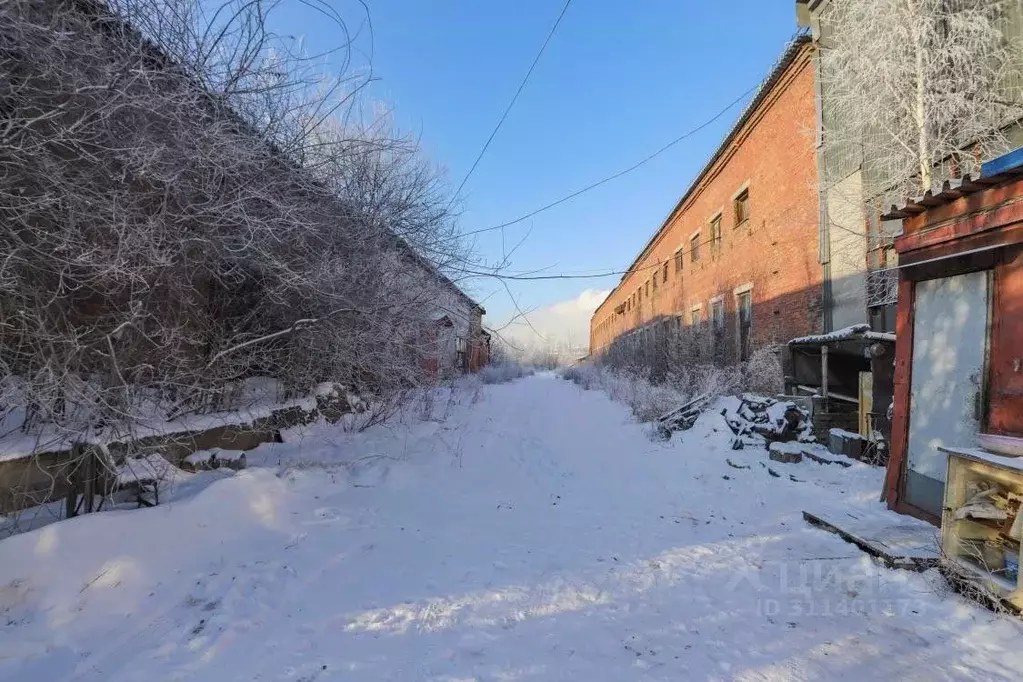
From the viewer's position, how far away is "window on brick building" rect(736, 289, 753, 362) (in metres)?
13.8

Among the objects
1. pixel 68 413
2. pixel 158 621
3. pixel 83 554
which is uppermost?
pixel 68 413

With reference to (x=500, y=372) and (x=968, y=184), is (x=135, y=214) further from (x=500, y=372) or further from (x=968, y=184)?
(x=500, y=372)

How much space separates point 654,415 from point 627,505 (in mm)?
5659

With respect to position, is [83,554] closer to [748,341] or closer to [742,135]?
[748,341]

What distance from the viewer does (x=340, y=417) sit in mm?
7582

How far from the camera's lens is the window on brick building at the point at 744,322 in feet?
45.4

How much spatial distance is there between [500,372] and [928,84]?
23.2 m

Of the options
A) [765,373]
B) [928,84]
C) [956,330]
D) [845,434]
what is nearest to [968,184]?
[956,330]

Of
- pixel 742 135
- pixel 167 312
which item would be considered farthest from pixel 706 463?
pixel 742 135

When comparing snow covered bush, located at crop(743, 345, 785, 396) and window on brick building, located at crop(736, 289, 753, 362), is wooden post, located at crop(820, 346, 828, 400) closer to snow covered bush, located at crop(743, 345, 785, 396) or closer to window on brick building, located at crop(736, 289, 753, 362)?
snow covered bush, located at crop(743, 345, 785, 396)

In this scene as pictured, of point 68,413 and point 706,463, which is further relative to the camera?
point 706,463

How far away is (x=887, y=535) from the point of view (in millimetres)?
3979

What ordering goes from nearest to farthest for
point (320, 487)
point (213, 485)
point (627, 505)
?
point (213, 485) < point (320, 487) < point (627, 505)

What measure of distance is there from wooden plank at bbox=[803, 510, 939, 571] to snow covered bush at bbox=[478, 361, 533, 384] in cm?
1925
